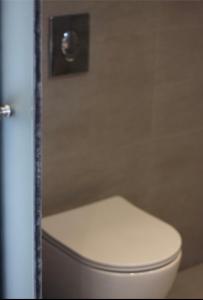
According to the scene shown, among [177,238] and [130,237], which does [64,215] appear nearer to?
[130,237]

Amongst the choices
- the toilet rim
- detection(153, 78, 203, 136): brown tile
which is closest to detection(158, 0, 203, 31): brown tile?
detection(153, 78, 203, 136): brown tile

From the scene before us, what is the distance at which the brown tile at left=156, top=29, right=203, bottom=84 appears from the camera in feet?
6.18

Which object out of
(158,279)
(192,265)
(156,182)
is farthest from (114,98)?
(192,265)

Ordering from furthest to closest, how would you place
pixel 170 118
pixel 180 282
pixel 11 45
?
pixel 180 282
pixel 170 118
pixel 11 45

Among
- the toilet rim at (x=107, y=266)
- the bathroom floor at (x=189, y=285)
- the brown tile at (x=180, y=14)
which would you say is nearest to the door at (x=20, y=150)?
the toilet rim at (x=107, y=266)

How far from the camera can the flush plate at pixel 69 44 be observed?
5.35 feet

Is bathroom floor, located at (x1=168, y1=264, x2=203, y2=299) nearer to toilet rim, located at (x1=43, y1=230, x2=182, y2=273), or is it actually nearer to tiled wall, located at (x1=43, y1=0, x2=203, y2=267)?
tiled wall, located at (x1=43, y1=0, x2=203, y2=267)

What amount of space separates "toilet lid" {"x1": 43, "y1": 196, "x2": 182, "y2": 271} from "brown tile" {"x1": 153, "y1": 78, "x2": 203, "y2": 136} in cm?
28

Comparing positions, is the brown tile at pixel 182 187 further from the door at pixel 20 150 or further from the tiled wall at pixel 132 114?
the door at pixel 20 150

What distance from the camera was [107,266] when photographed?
1660 mm

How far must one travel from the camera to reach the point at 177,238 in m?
1.80

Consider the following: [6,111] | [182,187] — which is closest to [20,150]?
[6,111]

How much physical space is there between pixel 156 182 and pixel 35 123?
926mm

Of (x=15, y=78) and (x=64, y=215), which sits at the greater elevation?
(x=15, y=78)
